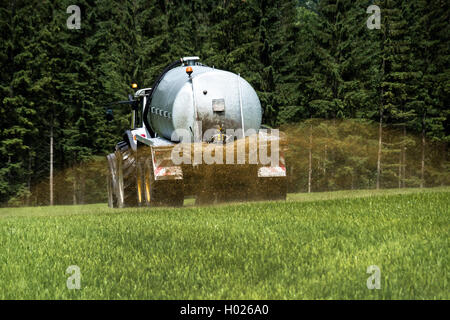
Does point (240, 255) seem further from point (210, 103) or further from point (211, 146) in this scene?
point (210, 103)

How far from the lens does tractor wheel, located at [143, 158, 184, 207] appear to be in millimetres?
15530

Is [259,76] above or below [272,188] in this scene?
above

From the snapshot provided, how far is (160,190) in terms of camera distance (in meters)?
15.9

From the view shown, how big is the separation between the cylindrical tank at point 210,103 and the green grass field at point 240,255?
368 cm

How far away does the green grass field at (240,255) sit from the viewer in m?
6.42

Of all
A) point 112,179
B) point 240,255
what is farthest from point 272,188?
point 240,255

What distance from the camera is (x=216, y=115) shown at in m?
15.1

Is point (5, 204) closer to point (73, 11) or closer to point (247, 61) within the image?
point (73, 11)

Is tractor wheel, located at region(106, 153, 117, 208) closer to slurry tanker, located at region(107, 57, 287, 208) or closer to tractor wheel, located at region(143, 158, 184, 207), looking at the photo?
tractor wheel, located at region(143, 158, 184, 207)

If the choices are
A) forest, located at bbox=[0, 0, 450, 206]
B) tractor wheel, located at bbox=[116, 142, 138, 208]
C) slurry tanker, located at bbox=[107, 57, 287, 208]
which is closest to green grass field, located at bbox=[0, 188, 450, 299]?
slurry tanker, located at bbox=[107, 57, 287, 208]

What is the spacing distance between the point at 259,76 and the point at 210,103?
27.7 m

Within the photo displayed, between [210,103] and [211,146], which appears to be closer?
[211,146]

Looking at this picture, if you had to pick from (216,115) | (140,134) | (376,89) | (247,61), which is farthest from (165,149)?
(376,89)

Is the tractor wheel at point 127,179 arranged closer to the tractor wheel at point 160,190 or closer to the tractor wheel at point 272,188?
the tractor wheel at point 160,190
